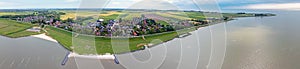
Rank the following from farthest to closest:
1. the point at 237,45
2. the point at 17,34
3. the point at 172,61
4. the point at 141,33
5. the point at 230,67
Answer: the point at 17,34 → the point at 141,33 → the point at 237,45 → the point at 172,61 → the point at 230,67

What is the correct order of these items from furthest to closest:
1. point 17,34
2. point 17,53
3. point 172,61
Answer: point 17,34 → point 17,53 → point 172,61

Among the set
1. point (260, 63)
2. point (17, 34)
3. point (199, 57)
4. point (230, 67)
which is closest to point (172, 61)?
point (199, 57)

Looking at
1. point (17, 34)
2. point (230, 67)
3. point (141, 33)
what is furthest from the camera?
point (17, 34)

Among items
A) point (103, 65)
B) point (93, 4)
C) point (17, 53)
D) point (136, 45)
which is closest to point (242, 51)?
point (136, 45)

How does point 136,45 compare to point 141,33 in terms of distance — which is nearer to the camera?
point 136,45

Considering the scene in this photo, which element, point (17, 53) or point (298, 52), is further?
point (17, 53)

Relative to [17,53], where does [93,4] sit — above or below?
above

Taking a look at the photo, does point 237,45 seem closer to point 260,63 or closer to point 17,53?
point 260,63

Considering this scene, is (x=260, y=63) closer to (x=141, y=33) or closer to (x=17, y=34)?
(x=141, y=33)

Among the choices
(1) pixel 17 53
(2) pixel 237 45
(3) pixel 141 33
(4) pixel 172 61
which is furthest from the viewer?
(3) pixel 141 33
